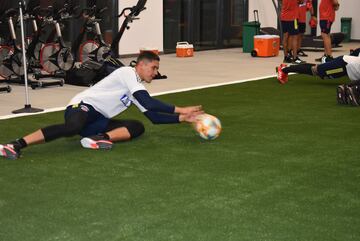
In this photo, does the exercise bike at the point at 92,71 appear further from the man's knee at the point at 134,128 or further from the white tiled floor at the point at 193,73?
the man's knee at the point at 134,128

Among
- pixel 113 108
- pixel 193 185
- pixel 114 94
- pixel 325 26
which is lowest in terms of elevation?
pixel 193 185

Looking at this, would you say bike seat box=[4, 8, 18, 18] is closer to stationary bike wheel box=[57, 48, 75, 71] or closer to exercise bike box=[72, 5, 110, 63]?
stationary bike wheel box=[57, 48, 75, 71]

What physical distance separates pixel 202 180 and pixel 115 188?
1.78 feet

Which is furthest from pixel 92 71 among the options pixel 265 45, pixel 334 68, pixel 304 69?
pixel 265 45

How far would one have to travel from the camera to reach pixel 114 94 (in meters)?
4.88

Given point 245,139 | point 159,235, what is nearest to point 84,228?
point 159,235

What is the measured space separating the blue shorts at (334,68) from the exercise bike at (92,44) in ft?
9.29

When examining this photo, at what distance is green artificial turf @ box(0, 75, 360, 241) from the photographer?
3.18 meters

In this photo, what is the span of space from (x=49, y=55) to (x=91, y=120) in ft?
13.8

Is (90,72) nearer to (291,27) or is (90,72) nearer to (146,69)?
(146,69)

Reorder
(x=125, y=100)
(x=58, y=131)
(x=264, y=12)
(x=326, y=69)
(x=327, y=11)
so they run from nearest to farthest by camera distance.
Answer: (x=58, y=131) < (x=125, y=100) < (x=326, y=69) < (x=327, y=11) < (x=264, y=12)

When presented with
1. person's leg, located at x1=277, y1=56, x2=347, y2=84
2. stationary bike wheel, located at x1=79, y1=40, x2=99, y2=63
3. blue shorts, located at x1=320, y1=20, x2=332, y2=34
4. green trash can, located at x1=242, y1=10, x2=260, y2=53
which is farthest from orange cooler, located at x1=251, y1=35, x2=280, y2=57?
stationary bike wheel, located at x1=79, y1=40, x2=99, y2=63

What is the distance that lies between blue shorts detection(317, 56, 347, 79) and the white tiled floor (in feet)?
5.55

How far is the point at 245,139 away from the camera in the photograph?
521 centimetres
